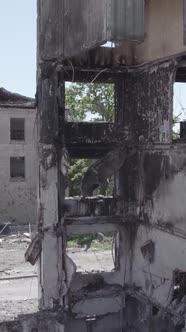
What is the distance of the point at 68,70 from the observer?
15.5m

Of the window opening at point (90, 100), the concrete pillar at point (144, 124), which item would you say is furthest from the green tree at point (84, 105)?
Result: the concrete pillar at point (144, 124)

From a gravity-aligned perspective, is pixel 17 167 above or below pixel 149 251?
above

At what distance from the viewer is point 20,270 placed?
78.5ft

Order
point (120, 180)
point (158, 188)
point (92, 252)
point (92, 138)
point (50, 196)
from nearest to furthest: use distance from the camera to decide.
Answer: point (158, 188), point (50, 196), point (92, 138), point (120, 180), point (92, 252)

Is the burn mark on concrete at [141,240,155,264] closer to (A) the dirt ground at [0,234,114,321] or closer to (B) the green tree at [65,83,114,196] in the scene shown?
(A) the dirt ground at [0,234,114,321]

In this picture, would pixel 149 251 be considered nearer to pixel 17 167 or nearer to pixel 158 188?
pixel 158 188

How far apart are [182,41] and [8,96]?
23.3 meters

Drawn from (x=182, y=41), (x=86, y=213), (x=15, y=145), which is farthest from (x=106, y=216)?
(x=15, y=145)

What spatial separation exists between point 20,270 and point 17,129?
13267 mm

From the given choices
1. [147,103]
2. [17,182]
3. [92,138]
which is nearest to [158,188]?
[147,103]

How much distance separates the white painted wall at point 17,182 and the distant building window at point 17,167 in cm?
29

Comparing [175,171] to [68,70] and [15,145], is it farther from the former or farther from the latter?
[15,145]

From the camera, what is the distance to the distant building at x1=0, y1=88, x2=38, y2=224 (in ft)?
112

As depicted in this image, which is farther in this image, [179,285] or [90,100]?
[90,100]
